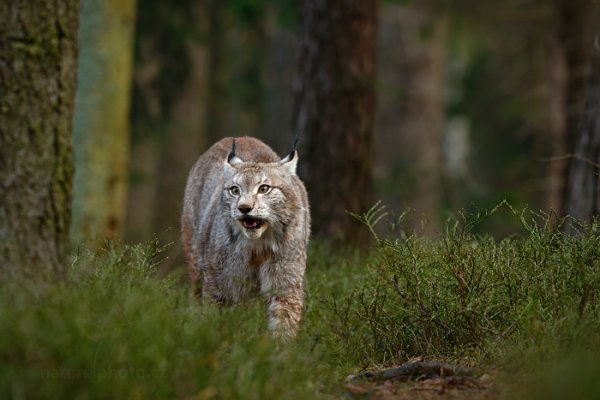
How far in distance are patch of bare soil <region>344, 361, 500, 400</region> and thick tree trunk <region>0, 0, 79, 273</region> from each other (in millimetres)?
1715

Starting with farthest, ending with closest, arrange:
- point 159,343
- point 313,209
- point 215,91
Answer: point 215,91
point 313,209
point 159,343

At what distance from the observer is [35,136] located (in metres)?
5.37

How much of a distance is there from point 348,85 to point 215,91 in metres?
12.1

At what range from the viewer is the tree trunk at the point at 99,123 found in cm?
1155

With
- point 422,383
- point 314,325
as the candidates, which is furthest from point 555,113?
point 422,383

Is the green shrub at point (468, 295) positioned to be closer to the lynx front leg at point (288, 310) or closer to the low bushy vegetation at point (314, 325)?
the low bushy vegetation at point (314, 325)

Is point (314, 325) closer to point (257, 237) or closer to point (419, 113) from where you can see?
point (257, 237)

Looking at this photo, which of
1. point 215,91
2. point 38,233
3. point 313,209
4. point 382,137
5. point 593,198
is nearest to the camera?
point 38,233

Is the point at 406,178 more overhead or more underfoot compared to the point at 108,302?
more underfoot

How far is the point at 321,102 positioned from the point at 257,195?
3.84 meters

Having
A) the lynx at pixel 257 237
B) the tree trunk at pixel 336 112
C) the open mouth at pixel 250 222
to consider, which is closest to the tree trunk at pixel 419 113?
the tree trunk at pixel 336 112

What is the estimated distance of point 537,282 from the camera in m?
5.96

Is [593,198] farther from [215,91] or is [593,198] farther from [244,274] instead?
[215,91]

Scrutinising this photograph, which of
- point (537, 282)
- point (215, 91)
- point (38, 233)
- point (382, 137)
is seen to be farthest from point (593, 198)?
point (382, 137)
